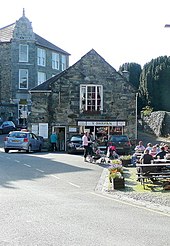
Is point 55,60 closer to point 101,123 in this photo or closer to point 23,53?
point 23,53

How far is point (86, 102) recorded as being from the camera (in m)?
36.4

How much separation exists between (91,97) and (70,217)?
27346mm

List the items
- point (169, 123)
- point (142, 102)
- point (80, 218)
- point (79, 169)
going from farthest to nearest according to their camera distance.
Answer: point (142, 102)
point (169, 123)
point (79, 169)
point (80, 218)

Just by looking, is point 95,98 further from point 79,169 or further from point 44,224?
point 44,224

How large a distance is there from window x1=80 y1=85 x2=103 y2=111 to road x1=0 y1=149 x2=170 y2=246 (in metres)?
20.1

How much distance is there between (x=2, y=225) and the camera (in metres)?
8.42

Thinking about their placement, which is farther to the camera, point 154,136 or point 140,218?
point 154,136

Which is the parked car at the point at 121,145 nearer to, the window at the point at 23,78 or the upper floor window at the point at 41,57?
the window at the point at 23,78

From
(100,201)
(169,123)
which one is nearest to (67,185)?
(100,201)

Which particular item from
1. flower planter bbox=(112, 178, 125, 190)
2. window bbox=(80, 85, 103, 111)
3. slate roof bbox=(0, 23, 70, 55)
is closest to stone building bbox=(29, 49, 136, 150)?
Result: window bbox=(80, 85, 103, 111)

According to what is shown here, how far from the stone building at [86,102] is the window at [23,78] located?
21.3m

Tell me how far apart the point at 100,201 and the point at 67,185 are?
3.32m

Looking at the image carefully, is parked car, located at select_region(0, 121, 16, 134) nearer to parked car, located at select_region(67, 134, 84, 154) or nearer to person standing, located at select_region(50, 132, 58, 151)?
person standing, located at select_region(50, 132, 58, 151)

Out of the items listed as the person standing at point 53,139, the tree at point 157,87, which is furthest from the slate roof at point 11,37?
the person standing at point 53,139
